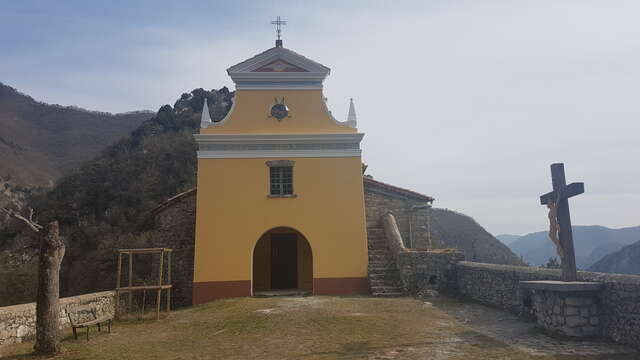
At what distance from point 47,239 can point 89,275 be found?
50.2 feet

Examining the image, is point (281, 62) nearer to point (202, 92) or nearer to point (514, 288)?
point (514, 288)

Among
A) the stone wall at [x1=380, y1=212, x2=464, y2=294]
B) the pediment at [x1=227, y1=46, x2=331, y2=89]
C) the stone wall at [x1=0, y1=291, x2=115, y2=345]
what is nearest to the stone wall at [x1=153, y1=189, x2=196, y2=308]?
the pediment at [x1=227, y1=46, x2=331, y2=89]

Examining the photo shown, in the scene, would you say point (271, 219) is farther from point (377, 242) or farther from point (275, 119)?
point (377, 242)

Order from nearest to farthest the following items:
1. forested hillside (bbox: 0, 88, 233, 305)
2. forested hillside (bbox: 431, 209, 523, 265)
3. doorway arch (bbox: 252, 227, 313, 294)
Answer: doorway arch (bbox: 252, 227, 313, 294) < forested hillside (bbox: 0, 88, 233, 305) < forested hillside (bbox: 431, 209, 523, 265)

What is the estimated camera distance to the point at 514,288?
11.0 metres

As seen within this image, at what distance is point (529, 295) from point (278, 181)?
8.43 metres

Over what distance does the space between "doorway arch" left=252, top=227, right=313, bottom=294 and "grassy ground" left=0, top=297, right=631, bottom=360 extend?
5.21 meters

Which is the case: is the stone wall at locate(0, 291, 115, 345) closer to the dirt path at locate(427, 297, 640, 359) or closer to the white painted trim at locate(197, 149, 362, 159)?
the white painted trim at locate(197, 149, 362, 159)

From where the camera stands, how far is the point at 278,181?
1584 centimetres

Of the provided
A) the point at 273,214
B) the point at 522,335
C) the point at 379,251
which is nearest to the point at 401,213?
the point at 379,251

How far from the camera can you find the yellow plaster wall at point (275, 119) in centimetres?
1606

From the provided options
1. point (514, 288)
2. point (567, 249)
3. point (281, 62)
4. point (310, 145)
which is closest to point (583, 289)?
point (567, 249)

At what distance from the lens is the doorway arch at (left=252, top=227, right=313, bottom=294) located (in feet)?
56.9

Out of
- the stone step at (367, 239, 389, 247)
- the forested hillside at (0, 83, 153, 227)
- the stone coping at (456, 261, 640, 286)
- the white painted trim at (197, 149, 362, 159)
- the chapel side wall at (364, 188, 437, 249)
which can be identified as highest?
the forested hillside at (0, 83, 153, 227)
